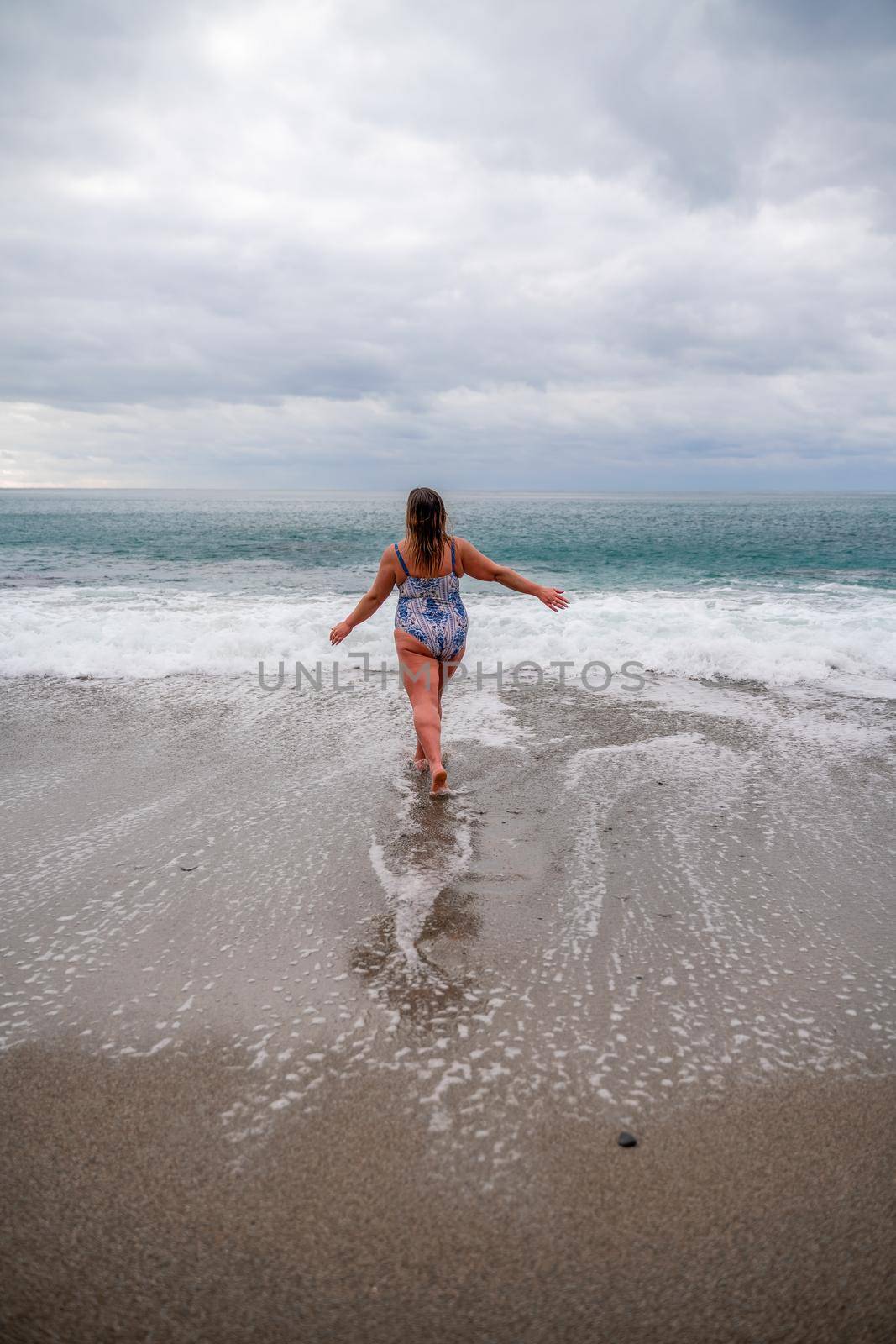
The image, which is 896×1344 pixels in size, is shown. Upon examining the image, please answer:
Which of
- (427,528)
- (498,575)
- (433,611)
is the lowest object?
(433,611)

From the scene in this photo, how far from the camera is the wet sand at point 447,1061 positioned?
168 centimetres

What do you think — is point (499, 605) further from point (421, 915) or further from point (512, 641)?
point (421, 915)

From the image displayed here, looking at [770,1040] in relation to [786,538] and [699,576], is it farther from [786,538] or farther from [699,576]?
[786,538]

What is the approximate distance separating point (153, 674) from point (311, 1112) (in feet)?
20.4

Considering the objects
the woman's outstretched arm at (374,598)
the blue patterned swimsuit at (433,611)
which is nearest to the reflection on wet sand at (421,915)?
the blue patterned swimsuit at (433,611)

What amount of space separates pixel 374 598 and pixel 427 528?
60 cm

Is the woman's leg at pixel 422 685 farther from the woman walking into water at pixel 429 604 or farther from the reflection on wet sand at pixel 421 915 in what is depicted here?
the reflection on wet sand at pixel 421 915

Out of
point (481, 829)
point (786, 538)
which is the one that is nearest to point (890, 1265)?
point (481, 829)

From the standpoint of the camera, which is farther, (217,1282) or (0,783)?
(0,783)

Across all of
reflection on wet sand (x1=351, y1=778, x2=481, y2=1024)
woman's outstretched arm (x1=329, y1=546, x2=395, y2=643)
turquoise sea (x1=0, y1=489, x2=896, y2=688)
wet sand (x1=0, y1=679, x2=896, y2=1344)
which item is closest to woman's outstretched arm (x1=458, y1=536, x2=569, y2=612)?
woman's outstretched arm (x1=329, y1=546, x2=395, y2=643)

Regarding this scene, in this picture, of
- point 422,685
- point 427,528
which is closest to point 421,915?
point 422,685

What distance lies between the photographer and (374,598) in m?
4.76

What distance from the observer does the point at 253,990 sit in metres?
2.70

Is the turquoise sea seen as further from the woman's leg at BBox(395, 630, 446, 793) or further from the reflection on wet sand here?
the reflection on wet sand
